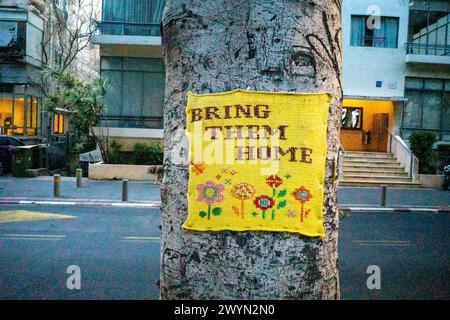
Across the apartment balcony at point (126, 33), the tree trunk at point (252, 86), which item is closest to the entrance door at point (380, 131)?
the apartment balcony at point (126, 33)

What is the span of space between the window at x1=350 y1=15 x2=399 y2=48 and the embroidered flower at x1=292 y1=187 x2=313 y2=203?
2144 cm

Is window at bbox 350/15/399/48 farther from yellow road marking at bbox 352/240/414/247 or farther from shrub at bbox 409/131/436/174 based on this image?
yellow road marking at bbox 352/240/414/247

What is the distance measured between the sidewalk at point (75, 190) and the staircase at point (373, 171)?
872 centimetres

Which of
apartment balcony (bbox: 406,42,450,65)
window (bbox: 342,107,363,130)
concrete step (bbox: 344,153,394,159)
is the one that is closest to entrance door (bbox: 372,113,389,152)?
window (bbox: 342,107,363,130)

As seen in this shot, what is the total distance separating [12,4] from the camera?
25422mm

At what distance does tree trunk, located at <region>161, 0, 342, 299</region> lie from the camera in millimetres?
1370

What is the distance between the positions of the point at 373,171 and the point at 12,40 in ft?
74.3

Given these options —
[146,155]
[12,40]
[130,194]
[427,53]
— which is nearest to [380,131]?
[427,53]

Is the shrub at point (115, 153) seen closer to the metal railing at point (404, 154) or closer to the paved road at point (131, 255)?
the paved road at point (131, 255)

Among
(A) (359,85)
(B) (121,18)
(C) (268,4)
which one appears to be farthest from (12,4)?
(C) (268,4)

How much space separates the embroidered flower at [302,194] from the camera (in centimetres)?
139

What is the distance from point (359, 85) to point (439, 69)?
4.66m

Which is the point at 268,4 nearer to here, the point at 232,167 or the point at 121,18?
the point at 232,167

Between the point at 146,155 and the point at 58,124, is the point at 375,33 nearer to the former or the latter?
the point at 146,155
